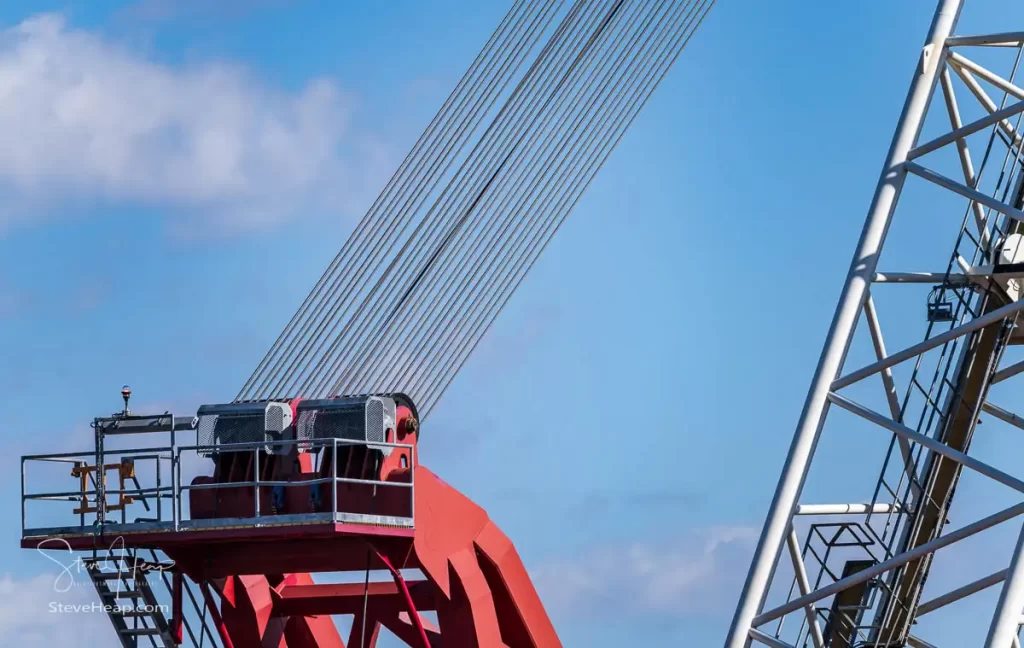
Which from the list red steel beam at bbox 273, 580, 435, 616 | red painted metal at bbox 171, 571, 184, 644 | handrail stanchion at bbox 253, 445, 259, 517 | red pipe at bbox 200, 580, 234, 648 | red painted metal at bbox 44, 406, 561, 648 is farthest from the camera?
red steel beam at bbox 273, 580, 435, 616

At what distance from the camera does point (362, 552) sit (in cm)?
2314

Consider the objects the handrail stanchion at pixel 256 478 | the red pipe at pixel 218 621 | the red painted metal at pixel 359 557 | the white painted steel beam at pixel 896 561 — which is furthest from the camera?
the red pipe at pixel 218 621

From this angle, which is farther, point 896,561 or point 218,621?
point 218,621

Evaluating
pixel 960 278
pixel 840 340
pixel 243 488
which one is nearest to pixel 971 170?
pixel 960 278

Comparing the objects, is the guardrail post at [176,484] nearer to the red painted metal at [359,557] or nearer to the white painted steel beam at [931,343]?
the red painted metal at [359,557]

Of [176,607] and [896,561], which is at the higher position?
[176,607]

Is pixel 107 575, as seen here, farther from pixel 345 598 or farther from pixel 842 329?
pixel 842 329

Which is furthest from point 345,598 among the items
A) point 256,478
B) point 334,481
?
point 334,481

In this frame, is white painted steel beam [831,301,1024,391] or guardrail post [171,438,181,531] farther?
guardrail post [171,438,181,531]

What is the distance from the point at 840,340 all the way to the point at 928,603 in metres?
3.21

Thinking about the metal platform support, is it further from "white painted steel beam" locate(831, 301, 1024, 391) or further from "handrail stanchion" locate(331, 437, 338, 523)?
"handrail stanchion" locate(331, 437, 338, 523)

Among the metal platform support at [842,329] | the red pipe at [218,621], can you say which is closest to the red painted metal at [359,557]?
the red pipe at [218,621]

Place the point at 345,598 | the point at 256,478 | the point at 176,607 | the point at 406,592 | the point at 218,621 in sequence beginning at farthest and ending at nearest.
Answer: the point at 345,598 → the point at 218,621 → the point at 176,607 → the point at 406,592 → the point at 256,478

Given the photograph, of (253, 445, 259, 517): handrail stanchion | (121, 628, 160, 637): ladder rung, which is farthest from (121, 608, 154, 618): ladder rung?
(253, 445, 259, 517): handrail stanchion
